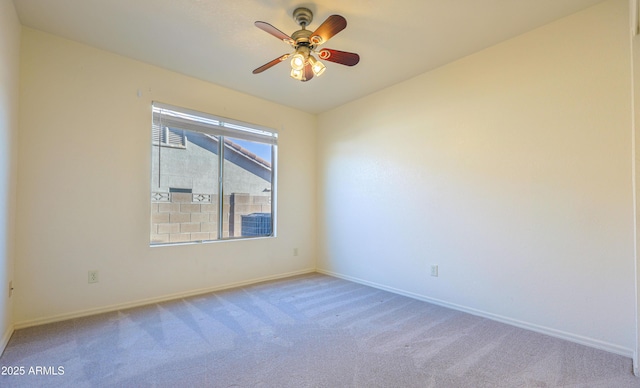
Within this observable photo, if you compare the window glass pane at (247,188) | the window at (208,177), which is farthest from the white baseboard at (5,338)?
the window glass pane at (247,188)

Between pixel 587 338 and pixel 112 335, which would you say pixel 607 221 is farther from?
pixel 112 335

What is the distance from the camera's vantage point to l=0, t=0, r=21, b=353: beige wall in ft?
6.68

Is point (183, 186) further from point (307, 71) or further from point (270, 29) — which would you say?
point (270, 29)

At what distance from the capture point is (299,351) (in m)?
2.12

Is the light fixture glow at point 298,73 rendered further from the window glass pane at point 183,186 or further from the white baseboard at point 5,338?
the white baseboard at point 5,338

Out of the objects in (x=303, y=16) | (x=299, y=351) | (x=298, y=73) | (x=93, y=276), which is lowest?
(x=299, y=351)

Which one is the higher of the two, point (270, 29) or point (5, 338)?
point (270, 29)

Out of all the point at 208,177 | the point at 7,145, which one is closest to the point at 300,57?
the point at 208,177

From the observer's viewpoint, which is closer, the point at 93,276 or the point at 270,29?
the point at 270,29

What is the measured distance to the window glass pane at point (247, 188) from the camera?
12.6ft

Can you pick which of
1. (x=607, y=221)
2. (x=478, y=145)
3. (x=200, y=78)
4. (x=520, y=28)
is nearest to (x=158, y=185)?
(x=200, y=78)

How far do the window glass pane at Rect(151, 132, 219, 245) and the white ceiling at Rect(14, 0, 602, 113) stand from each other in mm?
833

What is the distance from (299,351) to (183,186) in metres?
2.36

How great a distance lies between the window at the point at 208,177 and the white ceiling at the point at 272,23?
704mm
